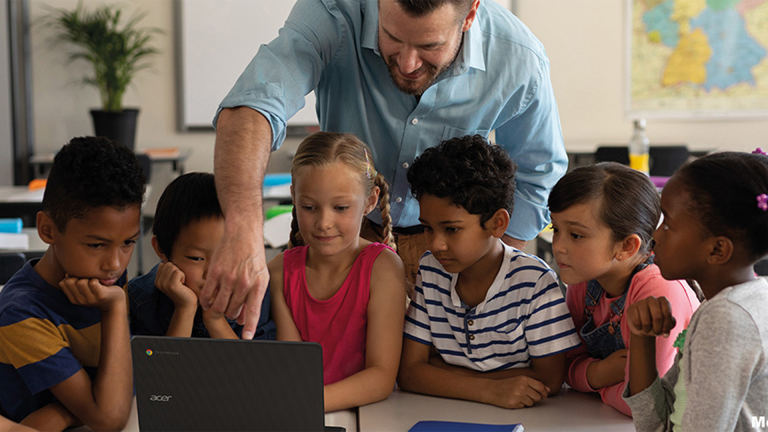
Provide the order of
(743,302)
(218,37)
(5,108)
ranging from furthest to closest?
(218,37), (5,108), (743,302)

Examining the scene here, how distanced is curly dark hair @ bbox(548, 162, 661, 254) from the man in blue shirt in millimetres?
409

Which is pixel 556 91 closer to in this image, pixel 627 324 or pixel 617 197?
pixel 617 197

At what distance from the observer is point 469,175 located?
1.46m

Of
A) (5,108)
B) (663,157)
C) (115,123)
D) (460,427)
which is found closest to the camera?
(460,427)

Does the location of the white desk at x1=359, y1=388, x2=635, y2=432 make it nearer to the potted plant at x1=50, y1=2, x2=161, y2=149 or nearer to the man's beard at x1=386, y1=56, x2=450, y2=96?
the man's beard at x1=386, y1=56, x2=450, y2=96

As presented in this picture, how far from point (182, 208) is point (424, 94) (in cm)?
66

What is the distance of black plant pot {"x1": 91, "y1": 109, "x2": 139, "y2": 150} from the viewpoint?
524cm

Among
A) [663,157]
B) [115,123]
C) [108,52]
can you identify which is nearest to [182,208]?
[663,157]

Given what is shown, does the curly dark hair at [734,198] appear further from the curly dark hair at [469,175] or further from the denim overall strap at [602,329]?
the curly dark hair at [469,175]

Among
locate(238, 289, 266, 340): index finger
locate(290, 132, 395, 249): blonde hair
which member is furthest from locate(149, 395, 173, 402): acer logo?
locate(290, 132, 395, 249): blonde hair

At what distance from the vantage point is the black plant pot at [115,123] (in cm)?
524

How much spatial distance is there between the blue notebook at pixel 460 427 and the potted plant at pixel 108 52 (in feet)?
15.0

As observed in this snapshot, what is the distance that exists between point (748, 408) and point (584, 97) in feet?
17.6

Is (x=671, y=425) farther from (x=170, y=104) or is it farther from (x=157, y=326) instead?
(x=170, y=104)
